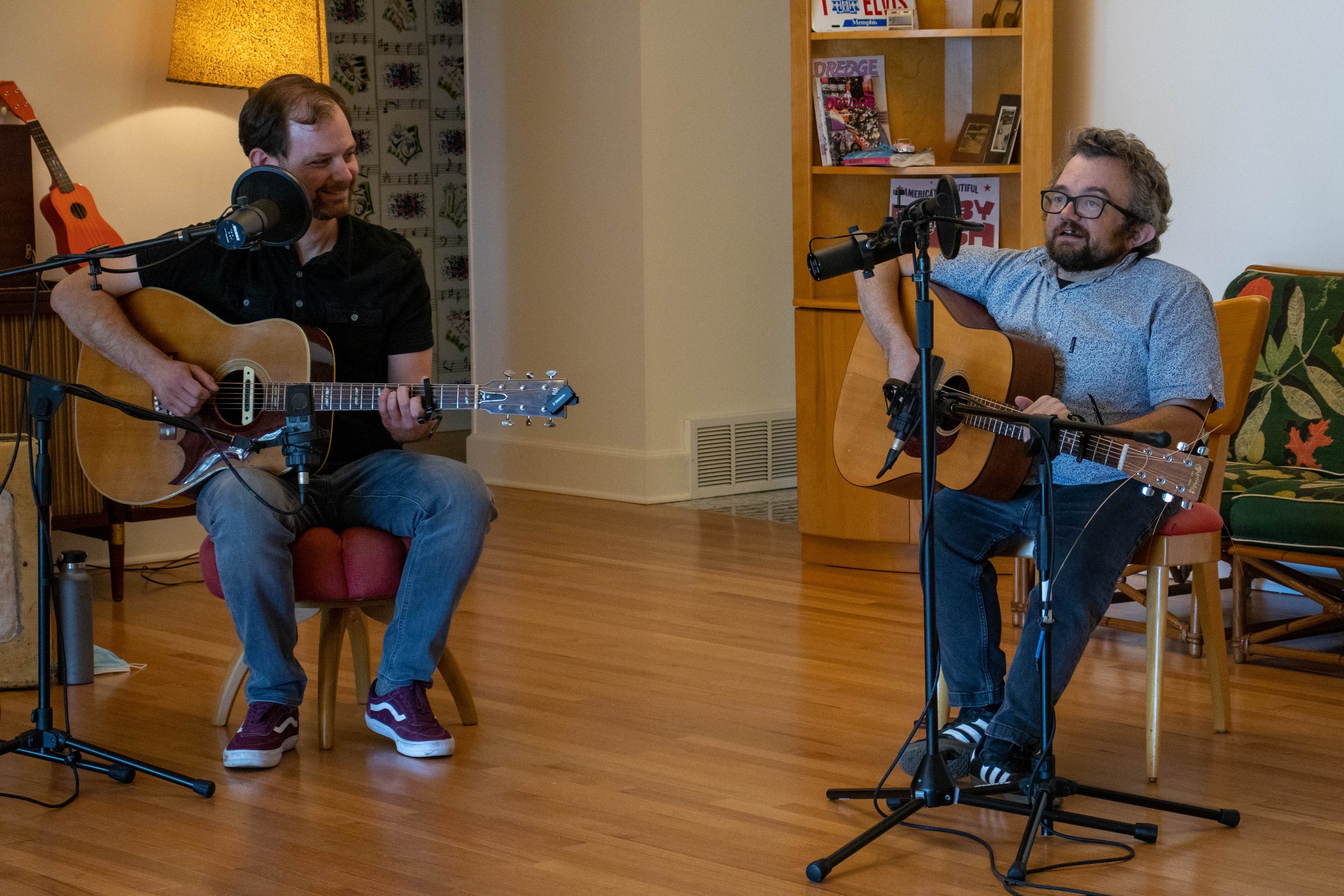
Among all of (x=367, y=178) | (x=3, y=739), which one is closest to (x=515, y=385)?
(x=3, y=739)

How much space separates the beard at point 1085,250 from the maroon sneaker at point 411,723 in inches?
53.0

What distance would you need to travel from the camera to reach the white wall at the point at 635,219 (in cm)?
564

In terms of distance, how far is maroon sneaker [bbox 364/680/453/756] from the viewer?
2.74 meters

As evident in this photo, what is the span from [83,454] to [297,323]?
0.46 m

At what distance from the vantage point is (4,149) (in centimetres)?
416

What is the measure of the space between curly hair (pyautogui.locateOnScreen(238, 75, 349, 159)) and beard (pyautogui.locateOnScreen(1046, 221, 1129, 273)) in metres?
1.31

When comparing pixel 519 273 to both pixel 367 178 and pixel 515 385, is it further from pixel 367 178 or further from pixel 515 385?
pixel 515 385

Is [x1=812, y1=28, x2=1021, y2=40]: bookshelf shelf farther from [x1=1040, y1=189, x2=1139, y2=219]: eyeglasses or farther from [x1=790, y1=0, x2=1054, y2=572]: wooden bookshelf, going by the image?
[x1=1040, y1=189, x2=1139, y2=219]: eyeglasses

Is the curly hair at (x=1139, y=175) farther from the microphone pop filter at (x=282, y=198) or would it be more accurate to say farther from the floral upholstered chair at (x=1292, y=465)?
the microphone pop filter at (x=282, y=198)

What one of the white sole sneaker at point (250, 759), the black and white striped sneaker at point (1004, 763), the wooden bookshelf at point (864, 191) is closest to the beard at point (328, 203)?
the white sole sneaker at point (250, 759)

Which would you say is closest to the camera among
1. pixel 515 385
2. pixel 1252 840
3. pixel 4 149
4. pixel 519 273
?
pixel 1252 840

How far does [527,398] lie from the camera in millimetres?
2621

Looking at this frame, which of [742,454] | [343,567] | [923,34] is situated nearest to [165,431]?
[343,567]

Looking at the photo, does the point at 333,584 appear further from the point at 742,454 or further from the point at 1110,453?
the point at 742,454
